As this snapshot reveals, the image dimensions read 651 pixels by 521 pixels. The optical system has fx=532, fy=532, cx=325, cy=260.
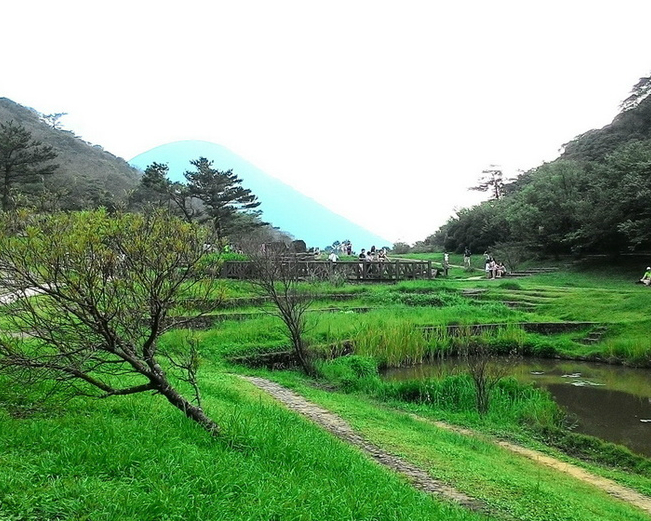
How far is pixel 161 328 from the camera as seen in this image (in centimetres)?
574

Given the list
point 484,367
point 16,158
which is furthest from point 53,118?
point 484,367

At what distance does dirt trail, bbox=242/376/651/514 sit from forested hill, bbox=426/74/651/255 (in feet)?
66.4

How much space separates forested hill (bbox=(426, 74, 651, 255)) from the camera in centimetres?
2692

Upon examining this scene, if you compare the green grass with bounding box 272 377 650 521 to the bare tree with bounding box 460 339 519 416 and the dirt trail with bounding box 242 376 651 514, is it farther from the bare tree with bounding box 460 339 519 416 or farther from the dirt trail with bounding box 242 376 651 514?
the bare tree with bounding box 460 339 519 416

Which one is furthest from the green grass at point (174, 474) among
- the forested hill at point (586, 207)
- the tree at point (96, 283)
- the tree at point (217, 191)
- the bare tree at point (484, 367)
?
the tree at point (217, 191)

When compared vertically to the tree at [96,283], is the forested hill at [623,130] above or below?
above

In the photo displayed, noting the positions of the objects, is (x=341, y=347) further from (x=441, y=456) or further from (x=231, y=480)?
(x=231, y=480)

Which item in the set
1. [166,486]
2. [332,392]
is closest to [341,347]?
[332,392]

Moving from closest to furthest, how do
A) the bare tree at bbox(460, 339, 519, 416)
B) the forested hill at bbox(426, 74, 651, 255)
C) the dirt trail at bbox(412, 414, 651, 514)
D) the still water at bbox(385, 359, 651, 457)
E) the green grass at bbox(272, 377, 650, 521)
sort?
the green grass at bbox(272, 377, 650, 521) < the dirt trail at bbox(412, 414, 651, 514) < the still water at bbox(385, 359, 651, 457) < the bare tree at bbox(460, 339, 519, 416) < the forested hill at bbox(426, 74, 651, 255)

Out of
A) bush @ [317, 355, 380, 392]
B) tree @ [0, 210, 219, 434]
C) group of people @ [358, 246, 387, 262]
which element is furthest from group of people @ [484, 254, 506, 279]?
tree @ [0, 210, 219, 434]

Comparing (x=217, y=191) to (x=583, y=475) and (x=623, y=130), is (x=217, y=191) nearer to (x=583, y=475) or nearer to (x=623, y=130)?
(x=583, y=475)

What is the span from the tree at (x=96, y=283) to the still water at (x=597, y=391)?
8483mm

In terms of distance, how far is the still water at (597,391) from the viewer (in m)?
10.4

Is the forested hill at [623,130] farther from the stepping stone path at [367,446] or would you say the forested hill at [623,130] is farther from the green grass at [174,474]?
the green grass at [174,474]
